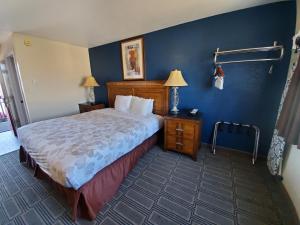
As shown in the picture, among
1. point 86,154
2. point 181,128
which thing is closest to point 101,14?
point 86,154

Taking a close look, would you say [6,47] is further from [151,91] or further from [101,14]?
[151,91]

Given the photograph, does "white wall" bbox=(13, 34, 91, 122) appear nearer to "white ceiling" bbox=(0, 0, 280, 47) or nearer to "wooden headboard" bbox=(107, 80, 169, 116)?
"white ceiling" bbox=(0, 0, 280, 47)

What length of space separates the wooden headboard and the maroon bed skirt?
131 centimetres

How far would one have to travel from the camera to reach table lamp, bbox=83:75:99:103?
3795 millimetres

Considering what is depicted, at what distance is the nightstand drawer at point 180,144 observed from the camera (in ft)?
7.73

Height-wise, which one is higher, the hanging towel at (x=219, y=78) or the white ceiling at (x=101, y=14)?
the white ceiling at (x=101, y=14)

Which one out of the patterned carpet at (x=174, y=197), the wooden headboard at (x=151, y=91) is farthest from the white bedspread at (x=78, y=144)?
the wooden headboard at (x=151, y=91)

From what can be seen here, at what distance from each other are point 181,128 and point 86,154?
1552mm

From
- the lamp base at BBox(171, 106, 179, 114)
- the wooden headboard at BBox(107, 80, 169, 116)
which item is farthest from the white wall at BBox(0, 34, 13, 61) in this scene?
the lamp base at BBox(171, 106, 179, 114)

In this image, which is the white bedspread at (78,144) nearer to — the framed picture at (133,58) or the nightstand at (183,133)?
the nightstand at (183,133)

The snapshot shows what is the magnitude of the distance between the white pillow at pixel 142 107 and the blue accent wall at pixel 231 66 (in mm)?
613

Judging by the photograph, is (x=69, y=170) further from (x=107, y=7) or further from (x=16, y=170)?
(x=107, y=7)

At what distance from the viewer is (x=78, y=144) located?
1.59 meters

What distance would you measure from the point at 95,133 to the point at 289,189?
2498 mm
